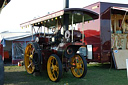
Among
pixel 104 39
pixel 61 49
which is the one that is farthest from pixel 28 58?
pixel 104 39

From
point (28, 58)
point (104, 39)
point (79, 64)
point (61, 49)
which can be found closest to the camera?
point (61, 49)

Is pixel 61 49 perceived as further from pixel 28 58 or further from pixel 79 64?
pixel 28 58

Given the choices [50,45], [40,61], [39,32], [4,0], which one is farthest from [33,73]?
[4,0]

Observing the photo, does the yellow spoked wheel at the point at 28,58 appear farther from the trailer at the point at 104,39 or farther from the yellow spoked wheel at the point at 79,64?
the trailer at the point at 104,39

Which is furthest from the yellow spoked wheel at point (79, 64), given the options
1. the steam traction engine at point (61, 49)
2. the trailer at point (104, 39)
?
the trailer at point (104, 39)

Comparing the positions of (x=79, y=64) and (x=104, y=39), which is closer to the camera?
(x=79, y=64)

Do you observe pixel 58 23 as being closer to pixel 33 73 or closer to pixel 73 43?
pixel 73 43

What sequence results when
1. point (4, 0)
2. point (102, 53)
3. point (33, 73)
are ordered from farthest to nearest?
point (102, 53) → point (33, 73) → point (4, 0)

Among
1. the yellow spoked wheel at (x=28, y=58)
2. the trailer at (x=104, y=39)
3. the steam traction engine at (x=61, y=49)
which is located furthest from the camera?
→ the trailer at (x=104, y=39)

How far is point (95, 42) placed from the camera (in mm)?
7949

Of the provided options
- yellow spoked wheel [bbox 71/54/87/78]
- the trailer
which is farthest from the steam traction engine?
the trailer

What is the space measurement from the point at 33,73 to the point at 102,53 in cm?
320

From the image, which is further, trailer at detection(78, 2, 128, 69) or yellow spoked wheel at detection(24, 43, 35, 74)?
trailer at detection(78, 2, 128, 69)

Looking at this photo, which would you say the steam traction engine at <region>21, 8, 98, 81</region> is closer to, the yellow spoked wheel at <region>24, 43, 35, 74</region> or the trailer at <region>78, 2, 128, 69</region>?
the yellow spoked wheel at <region>24, 43, 35, 74</region>
